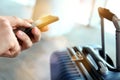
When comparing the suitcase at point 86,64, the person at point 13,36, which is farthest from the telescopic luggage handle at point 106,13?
the person at point 13,36

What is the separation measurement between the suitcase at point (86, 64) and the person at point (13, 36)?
0.35 meters

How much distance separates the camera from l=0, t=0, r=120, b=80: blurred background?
5.24ft

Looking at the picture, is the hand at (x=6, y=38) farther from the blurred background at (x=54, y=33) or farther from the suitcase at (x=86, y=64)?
the blurred background at (x=54, y=33)

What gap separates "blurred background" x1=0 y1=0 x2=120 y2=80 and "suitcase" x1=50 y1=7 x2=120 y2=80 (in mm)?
304

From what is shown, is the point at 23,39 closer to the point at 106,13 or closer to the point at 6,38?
the point at 6,38

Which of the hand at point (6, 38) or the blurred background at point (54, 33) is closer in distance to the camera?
the hand at point (6, 38)

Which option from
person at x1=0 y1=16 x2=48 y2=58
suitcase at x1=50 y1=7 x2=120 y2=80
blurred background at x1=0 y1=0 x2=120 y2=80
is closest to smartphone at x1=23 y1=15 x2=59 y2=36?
person at x1=0 y1=16 x2=48 y2=58

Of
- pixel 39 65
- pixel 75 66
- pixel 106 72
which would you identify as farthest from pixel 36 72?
pixel 106 72

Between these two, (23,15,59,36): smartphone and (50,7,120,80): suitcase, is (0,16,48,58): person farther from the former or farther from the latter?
(50,7,120,80): suitcase

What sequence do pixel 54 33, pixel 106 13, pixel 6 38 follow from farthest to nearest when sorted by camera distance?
pixel 54 33 → pixel 106 13 → pixel 6 38

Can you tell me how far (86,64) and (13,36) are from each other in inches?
18.7

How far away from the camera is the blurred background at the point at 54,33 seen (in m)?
1.60

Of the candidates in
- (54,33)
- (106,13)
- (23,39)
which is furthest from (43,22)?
(54,33)

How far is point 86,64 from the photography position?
94 cm
